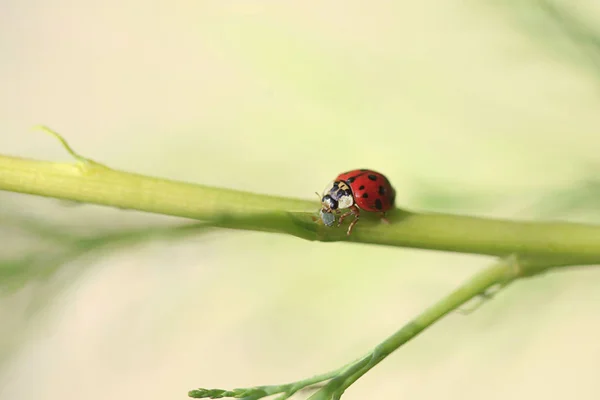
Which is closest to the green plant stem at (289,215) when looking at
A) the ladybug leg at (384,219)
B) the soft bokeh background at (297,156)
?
the ladybug leg at (384,219)

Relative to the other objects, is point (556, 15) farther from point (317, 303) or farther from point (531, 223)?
point (317, 303)

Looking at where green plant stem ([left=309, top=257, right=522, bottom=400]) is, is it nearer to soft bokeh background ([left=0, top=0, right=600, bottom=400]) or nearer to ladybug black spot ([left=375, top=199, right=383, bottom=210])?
ladybug black spot ([left=375, top=199, right=383, bottom=210])

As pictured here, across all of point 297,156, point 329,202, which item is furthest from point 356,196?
point 297,156

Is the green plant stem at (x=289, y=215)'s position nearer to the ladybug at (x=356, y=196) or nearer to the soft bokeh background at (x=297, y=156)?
the ladybug at (x=356, y=196)

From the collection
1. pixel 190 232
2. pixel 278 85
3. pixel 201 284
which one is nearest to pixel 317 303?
pixel 201 284

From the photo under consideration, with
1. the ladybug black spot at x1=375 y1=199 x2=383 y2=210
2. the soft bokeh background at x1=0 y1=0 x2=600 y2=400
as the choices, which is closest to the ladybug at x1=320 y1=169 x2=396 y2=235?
the ladybug black spot at x1=375 y1=199 x2=383 y2=210

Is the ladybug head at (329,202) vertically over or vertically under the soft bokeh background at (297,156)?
under

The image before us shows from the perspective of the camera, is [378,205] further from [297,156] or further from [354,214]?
[297,156]

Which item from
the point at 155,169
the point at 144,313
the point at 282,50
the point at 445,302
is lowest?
the point at 445,302
